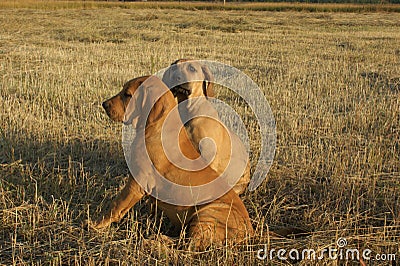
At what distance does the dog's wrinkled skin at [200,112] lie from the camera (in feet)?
16.5

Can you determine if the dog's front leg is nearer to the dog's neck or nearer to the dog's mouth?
the dog's neck

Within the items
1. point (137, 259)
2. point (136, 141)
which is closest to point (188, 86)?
point (136, 141)

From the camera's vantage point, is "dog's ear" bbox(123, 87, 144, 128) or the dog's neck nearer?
"dog's ear" bbox(123, 87, 144, 128)

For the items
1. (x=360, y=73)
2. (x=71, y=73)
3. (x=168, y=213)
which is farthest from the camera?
(x=360, y=73)

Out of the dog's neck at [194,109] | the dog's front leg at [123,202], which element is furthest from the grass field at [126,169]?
the dog's neck at [194,109]

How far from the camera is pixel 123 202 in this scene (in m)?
3.82

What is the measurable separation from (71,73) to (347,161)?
6632mm

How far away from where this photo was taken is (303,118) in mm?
7328

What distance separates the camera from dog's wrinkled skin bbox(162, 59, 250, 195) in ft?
16.5

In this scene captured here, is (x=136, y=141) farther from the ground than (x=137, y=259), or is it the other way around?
(x=136, y=141)

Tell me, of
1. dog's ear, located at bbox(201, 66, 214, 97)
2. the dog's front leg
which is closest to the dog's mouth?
dog's ear, located at bbox(201, 66, 214, 97)

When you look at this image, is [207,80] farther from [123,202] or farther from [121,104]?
[123,202]

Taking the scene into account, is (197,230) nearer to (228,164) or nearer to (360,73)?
(228,164)

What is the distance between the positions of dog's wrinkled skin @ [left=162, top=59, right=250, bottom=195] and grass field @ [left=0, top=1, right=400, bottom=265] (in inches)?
20.2
